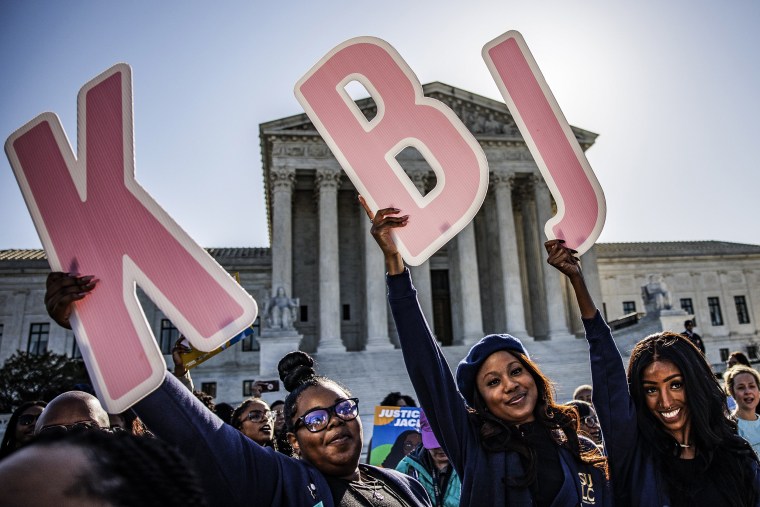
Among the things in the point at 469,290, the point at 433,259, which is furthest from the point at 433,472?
the point at 433,259

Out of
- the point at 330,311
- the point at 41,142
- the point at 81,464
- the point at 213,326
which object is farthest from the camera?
the point at 330,311

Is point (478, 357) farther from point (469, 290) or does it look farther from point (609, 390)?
point (469, 290)

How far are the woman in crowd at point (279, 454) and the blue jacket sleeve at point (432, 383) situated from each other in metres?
0.34

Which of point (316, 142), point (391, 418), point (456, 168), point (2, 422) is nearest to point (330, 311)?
point (316, 142)

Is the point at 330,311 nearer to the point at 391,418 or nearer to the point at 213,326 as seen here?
the point at 391,418

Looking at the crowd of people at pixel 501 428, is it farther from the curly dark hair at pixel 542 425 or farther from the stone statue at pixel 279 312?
the stone statue at pixel 279 312

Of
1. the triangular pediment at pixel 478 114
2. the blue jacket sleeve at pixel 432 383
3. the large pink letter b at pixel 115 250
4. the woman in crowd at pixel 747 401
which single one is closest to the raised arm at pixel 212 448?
the large pink letter b at pixel 115 250

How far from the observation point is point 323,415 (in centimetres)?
286

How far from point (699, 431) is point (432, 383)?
1558 mm

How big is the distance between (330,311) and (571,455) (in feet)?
87.7

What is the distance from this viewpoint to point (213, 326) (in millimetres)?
2711

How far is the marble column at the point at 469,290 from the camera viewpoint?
3050 centimetres

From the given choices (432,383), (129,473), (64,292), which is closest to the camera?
(129,473)

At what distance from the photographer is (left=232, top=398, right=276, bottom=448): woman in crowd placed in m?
5.67
